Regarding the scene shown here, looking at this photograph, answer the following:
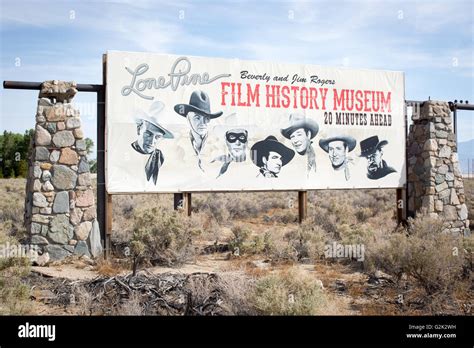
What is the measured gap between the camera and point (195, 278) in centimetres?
731

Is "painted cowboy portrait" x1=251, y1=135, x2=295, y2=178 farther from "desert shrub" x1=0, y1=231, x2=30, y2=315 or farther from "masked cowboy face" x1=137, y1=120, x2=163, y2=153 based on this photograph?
"desert shrub" x1=0, y1=231, x2=30, y2=315

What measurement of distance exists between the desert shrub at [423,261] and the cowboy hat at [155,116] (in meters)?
4.84

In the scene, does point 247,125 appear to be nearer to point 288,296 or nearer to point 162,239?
point 162,239

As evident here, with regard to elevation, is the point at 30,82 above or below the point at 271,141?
above

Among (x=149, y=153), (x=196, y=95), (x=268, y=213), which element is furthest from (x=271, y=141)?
(x=268, y=213)

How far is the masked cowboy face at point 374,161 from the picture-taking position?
12.6 meters

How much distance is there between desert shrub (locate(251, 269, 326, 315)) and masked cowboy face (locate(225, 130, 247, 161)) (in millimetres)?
5001

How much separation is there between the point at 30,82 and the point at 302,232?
6.59 m

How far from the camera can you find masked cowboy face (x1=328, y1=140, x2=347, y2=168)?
12.1 metres

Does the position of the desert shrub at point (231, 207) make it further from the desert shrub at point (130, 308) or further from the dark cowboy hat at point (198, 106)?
the desert shrub at point (130, 308)

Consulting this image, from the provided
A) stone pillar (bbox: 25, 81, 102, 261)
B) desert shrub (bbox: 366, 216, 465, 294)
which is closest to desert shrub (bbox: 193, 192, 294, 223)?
stone pillar (bbox: 25, 81, 102, 261)

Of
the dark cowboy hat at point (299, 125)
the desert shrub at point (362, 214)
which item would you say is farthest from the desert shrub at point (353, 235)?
the desert shrub at point (362, 214)

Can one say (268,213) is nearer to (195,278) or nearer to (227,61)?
(227,61)
